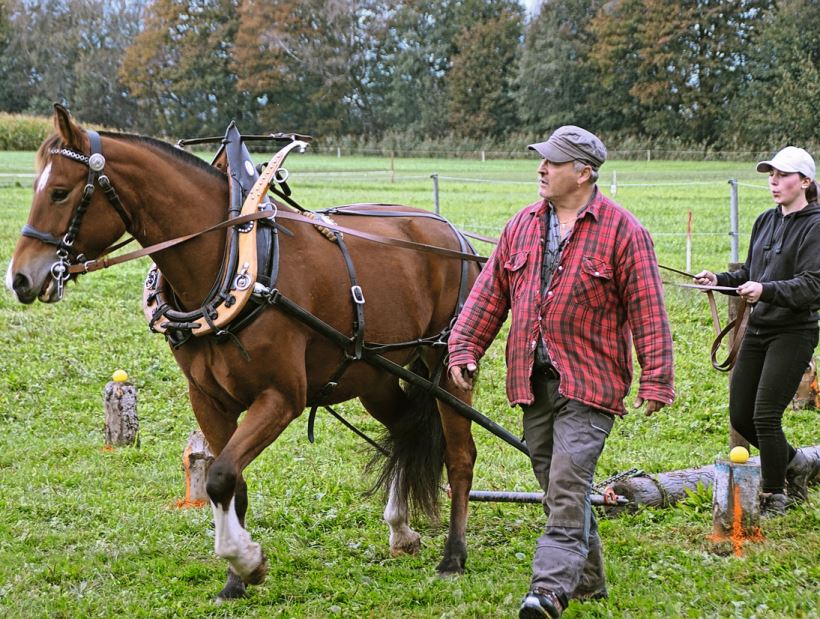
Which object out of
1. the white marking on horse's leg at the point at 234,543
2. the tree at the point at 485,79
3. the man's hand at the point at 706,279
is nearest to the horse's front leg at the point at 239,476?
the white marking on horse's leg at the point at 234,543

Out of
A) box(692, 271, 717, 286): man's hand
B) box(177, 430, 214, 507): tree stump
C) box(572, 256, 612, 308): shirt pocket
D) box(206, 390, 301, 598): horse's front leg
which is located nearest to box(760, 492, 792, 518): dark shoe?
box(692, 271, 717, 286): man's hand

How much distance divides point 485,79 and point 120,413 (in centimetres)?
4759

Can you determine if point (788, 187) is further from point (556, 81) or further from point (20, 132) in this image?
point (556, 81)

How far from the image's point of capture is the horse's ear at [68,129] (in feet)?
13.2

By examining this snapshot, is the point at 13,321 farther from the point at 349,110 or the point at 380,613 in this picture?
the point at 349,110

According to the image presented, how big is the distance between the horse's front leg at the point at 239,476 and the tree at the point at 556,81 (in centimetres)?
4590

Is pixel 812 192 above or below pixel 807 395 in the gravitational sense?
above

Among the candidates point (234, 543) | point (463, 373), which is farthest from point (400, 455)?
point (463, 373)

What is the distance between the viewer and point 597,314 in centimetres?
389

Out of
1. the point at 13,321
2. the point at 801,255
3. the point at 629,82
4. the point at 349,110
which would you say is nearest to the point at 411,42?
the point at 349,110

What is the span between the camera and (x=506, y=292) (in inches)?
165

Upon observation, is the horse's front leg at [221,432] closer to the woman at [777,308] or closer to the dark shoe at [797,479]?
the woman at [777,308]

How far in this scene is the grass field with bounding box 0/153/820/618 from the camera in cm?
455

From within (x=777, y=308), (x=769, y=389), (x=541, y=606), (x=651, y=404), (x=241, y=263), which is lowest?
(x=541, y=606)
